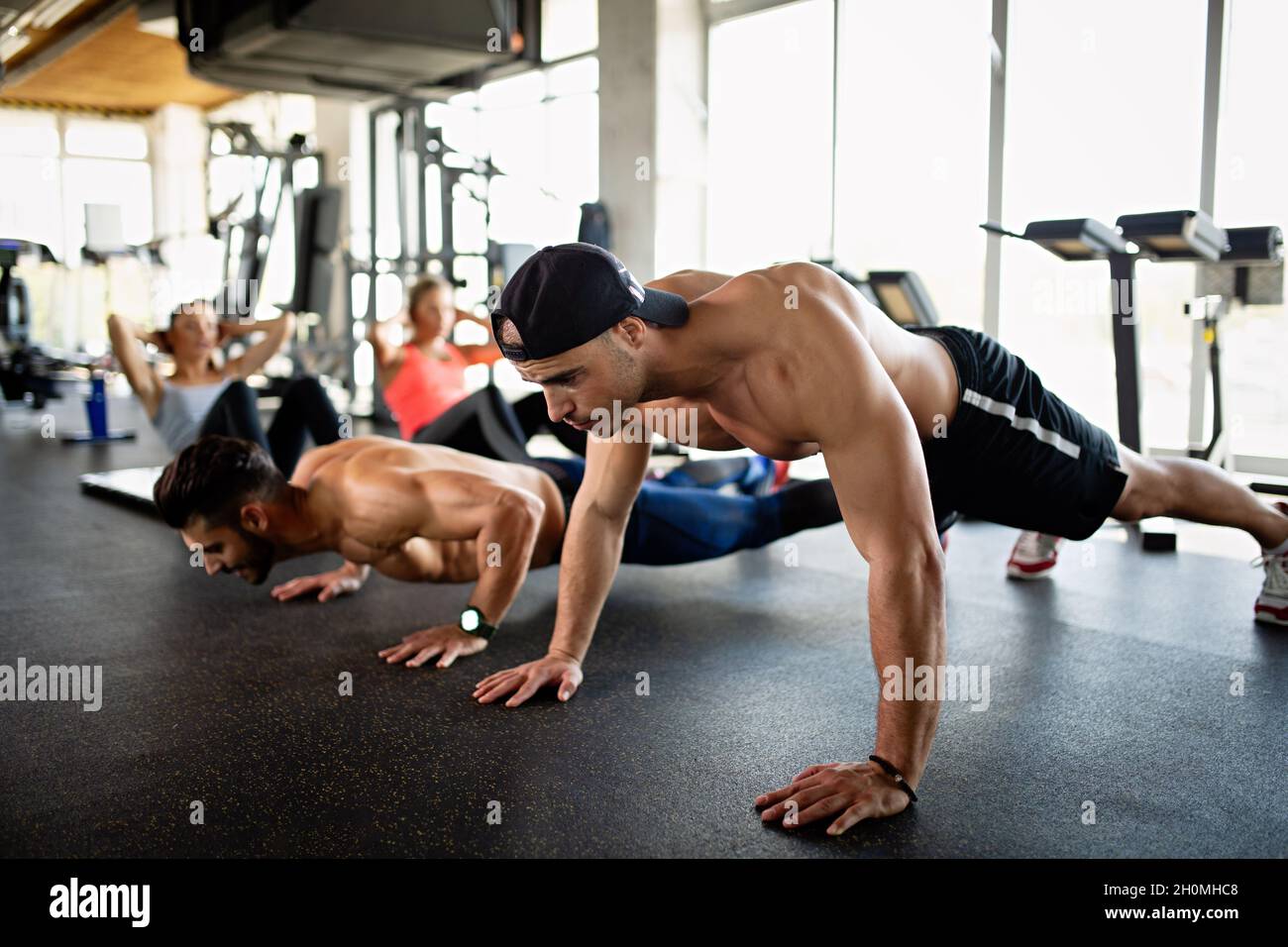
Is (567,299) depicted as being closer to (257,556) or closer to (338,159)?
(257,556)

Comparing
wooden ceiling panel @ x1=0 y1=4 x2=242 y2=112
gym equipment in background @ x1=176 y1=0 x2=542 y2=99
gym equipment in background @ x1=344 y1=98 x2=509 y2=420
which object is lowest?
gym equipment in background @ x1=344 y1=98 x2=509 y2=420

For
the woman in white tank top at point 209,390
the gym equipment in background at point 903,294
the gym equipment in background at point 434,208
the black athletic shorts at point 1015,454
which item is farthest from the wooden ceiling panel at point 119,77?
the black athletic shorts at point 1015,454

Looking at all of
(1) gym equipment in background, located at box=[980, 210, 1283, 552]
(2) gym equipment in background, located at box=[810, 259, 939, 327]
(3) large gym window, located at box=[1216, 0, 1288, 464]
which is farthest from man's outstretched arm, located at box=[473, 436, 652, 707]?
(3) large gym window, located at box=[1216, 0, 1288, 464]

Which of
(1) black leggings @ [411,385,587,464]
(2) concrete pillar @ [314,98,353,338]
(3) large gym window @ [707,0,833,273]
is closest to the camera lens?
(1) black leggings @ [411,385,587,464]

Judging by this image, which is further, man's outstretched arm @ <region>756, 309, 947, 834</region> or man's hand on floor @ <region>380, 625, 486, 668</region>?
man's hand on floor @ <region>380, 625, 486, 668</region>

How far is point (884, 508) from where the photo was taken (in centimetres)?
140

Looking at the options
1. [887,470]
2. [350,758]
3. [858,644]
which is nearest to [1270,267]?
[858,644]

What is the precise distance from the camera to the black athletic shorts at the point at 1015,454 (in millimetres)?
1899

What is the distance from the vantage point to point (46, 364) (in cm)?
802

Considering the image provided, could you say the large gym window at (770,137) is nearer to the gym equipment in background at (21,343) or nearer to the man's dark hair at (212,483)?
the man's dark hair at (212,483)

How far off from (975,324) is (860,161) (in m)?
1.25

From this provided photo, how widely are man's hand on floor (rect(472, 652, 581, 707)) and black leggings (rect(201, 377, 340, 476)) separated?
164 cm

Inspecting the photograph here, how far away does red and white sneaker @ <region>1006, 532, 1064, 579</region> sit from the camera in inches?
119

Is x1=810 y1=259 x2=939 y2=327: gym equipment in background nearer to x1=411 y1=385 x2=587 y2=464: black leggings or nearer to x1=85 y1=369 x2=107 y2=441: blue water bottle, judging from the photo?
x1=411 y1=385 x2=587 y2=464: black leggings
